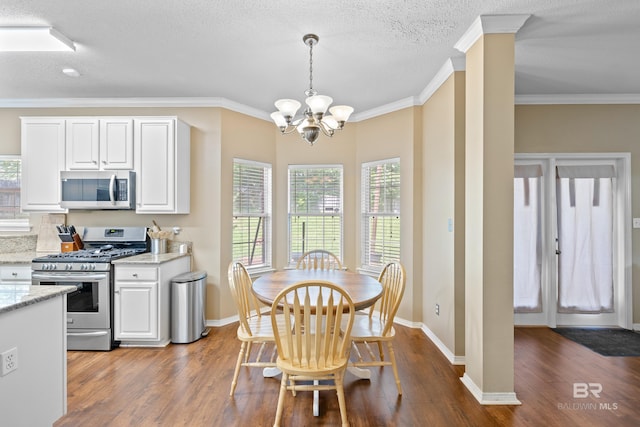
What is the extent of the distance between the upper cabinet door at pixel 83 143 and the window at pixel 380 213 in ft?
10.4

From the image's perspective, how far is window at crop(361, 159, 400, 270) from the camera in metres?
4.34

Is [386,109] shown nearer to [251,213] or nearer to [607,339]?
[251,213]

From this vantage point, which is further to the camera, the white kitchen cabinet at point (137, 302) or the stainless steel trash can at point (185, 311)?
the stainless steel trash can at point (185, 311)

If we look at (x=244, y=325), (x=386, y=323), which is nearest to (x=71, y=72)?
(x=244, y=325)

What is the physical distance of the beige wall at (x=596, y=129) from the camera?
4055 mm

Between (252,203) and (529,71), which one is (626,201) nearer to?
(529,71)

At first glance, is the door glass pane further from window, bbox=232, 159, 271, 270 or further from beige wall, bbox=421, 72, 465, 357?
window, bbox=232, 159, 271, 270

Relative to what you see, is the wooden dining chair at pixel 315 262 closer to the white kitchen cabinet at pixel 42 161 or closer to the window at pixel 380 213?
the window at pixel 380 213

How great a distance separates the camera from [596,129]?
4.07m

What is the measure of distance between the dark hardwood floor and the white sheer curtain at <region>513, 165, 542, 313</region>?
80 cm

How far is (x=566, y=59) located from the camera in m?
3.09

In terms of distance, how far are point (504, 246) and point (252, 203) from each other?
3075mm
